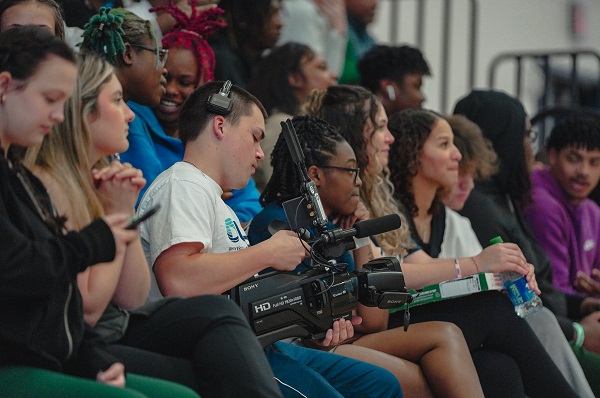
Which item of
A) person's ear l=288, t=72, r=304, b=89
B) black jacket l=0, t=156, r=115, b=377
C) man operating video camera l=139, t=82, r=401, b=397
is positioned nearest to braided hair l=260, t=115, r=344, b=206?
man operating video camera l=139, t=82, r=401, b=397

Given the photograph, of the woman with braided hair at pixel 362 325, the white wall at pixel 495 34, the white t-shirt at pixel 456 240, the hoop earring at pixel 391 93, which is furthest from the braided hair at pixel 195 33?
the white wall at pixel 495 34

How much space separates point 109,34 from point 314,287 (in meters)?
1.05

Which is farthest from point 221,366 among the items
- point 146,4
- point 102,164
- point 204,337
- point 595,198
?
point 595,198

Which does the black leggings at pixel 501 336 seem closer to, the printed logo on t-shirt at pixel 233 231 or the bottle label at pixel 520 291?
the bottle label at pixel 520 291

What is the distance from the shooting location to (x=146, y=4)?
3777 millimetres

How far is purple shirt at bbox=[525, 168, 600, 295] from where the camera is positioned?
4.36 meters

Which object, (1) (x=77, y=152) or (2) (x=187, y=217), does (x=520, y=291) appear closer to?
(2) (x=187, y=217)

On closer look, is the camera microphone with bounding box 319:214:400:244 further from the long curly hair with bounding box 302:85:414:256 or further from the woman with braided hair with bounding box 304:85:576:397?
the long curly hair with bounding box 302:85:414:256

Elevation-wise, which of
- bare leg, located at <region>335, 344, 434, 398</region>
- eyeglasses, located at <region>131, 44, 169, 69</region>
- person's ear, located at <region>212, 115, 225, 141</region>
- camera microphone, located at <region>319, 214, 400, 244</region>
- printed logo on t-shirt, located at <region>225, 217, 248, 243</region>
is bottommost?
bare leg, located at <region>335, 344, 434, 398</region>

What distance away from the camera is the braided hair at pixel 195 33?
11.3 feet

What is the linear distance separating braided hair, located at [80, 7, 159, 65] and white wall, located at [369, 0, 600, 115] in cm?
365

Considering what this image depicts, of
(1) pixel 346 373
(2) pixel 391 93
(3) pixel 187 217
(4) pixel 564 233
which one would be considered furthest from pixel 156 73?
(4) pixel 564 233

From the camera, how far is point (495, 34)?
8.20 meters

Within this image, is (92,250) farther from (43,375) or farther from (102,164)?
(102,164)
